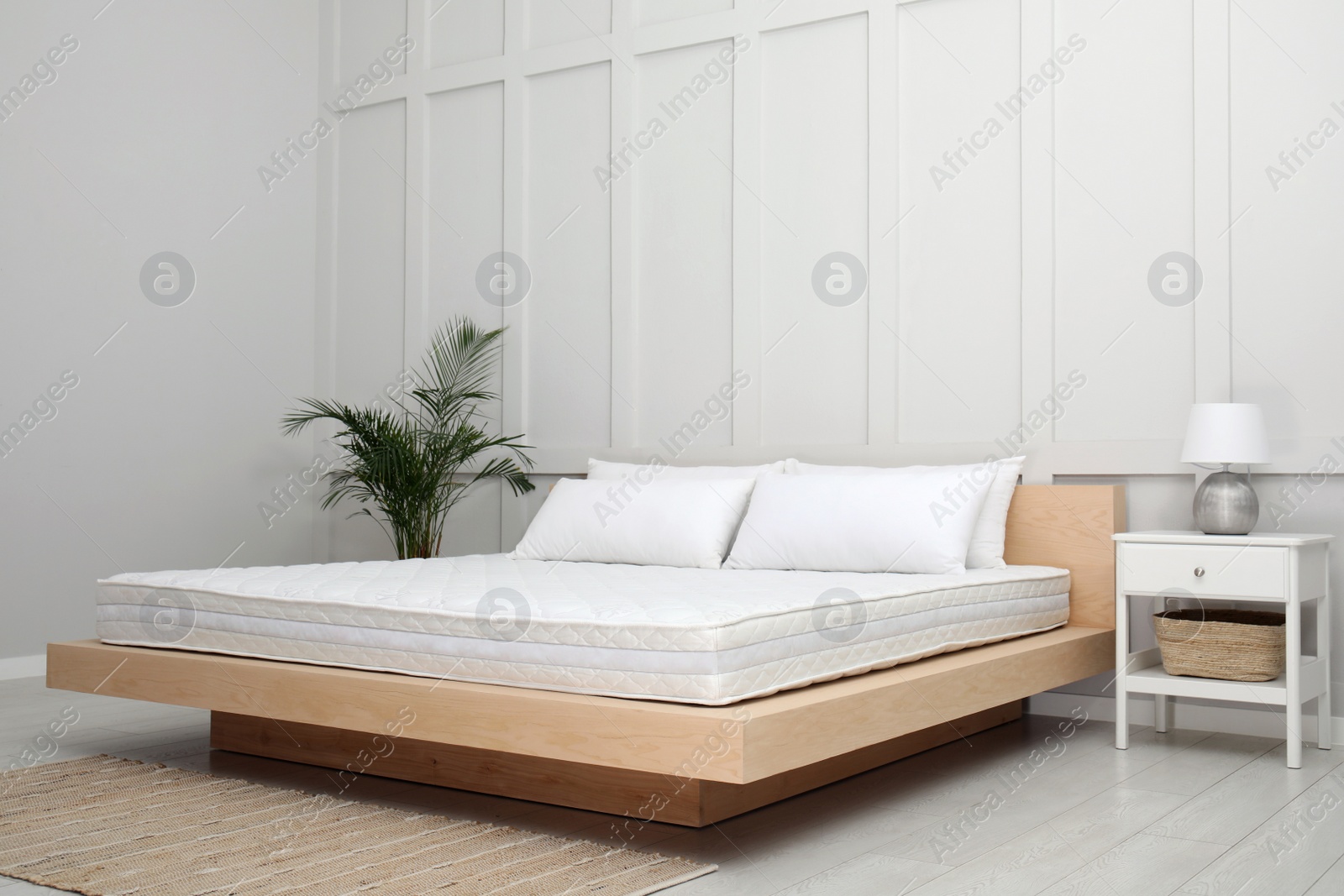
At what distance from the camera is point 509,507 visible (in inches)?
205

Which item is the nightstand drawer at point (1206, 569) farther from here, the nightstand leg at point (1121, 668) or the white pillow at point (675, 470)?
the white pillow at point (675, 470)

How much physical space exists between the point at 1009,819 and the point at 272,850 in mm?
1612

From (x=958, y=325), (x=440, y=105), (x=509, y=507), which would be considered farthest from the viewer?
(x=440, y=105)

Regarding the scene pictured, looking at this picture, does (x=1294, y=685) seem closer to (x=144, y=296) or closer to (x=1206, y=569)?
(x=1206, y=569)

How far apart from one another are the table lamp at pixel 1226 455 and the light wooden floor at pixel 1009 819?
68 cm

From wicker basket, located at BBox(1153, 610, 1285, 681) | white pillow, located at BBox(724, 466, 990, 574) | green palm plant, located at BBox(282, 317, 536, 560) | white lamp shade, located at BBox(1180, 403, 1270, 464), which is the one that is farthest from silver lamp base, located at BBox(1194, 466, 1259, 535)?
green palm plant, located at BBox(282, 317, 536, 560)

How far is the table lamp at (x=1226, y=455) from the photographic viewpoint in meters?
3.37

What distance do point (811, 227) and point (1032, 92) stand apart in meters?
Result: 0.92

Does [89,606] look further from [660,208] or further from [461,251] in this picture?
[660,208]

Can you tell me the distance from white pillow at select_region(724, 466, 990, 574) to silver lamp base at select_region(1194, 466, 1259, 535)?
64 cm

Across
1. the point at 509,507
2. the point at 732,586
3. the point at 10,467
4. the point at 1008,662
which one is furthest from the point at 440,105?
the point at 1008,662

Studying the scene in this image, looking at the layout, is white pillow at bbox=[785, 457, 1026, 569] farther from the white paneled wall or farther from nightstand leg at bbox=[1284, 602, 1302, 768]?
nightstand leg at bbox=[1284, 602, 1302, 768]

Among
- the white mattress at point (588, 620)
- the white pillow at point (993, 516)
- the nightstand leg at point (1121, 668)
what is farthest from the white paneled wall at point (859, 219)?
the white mattress at point (588, 620)

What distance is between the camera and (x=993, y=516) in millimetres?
3795
